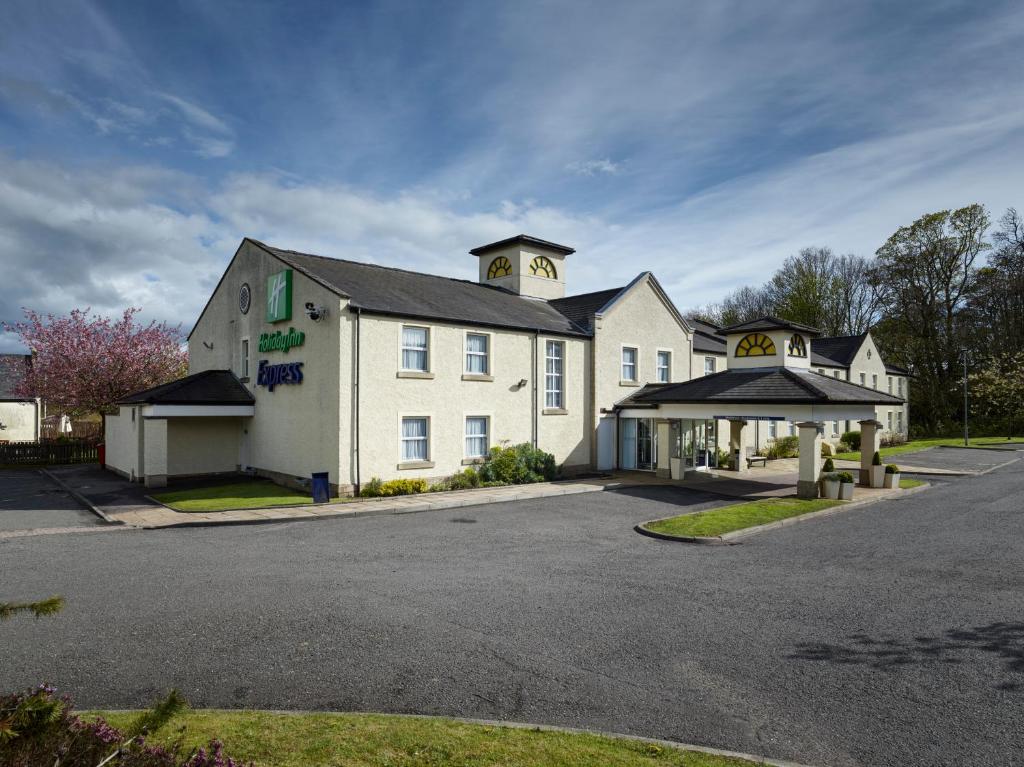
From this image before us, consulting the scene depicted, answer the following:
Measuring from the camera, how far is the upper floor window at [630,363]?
95.0ft

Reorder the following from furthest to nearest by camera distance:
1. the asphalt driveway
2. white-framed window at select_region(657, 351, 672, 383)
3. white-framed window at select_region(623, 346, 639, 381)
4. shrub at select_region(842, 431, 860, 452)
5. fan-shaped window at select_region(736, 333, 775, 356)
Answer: shrub at select_region(842, 431, 860, 452)
white-framed window at select_region(657, 351, 672, 383)
white-framed window at select_region(623, 346, 639, 381)
fan-shaped window at select_region(736, 333, 775, 356)
the asphalt driveway

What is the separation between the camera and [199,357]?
2978 cm

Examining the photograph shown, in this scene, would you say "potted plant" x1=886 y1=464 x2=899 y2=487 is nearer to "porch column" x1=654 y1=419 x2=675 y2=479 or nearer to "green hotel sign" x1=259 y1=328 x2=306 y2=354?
"porch column" x1=654 y1=419 x2=675 y2=479

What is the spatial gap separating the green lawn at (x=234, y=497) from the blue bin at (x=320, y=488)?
1.16ft

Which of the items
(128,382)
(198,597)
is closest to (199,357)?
(128,382)

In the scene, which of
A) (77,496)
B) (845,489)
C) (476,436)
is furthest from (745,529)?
(77,496)

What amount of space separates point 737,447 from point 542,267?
12.4 metres

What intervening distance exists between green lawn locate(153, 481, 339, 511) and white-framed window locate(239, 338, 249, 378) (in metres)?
5.18

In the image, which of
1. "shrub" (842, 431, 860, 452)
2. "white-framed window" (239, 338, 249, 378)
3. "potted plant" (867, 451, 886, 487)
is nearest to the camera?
"potted plant" (867, 451, 886, 487)

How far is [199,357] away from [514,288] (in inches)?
590

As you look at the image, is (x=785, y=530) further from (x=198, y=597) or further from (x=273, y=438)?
(x=273, y=438)

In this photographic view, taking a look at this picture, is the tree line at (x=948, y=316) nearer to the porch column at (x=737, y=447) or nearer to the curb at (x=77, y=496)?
the porch column at (x=737, y=447)

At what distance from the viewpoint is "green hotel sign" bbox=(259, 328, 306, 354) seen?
21.8 meters

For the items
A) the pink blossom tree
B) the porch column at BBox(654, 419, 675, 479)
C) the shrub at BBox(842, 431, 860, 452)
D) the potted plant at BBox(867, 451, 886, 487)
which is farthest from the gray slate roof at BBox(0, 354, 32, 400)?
the shrub at BBox(842, 431, 860, 452)
